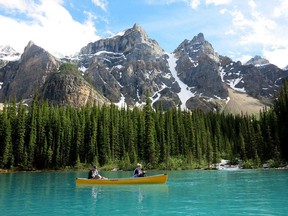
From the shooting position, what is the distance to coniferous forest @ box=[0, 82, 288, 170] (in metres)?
93.2

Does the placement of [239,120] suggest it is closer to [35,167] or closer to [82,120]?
[82,120]

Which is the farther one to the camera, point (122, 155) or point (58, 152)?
point (122, 155)

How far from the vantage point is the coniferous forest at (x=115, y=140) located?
93.2m

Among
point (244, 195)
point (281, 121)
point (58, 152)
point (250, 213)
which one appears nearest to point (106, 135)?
point (58, 152)

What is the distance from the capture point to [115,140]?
345ft

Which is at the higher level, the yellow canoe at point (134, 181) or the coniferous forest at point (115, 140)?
the coniferous forest at point (115, 140)

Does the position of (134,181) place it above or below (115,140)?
below

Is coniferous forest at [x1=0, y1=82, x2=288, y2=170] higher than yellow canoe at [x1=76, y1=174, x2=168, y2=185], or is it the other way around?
coniferous forest at [x1=0, y1=82, x2=288, y2=170]

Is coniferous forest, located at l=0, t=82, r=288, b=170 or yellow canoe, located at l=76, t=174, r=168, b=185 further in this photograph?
coniferous forest, located at l=0, t=82, r=288, b=170

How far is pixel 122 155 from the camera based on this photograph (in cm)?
10631

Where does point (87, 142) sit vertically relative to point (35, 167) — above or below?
above

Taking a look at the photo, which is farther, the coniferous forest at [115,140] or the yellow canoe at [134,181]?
the coniferous forest at [115,140]

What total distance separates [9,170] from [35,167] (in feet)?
28.7

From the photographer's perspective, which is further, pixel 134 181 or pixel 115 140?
pixel 115 140
